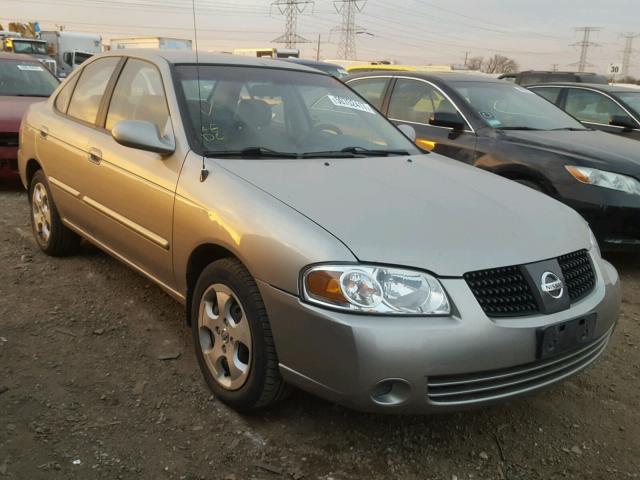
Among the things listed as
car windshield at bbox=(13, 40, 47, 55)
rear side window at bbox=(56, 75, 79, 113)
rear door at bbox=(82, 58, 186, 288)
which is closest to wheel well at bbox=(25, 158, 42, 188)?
rear side window at bbox=(56, 75, 79, 113)

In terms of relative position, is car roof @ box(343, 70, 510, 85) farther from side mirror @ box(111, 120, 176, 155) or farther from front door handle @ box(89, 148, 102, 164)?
side mirror @ box(111, 120, 176, 155)

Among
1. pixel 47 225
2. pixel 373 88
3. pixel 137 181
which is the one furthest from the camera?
pixel 373 88

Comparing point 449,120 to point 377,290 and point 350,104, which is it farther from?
point 377,290

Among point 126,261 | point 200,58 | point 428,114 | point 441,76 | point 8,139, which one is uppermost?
point 200,58

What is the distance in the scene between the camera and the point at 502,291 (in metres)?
2.32

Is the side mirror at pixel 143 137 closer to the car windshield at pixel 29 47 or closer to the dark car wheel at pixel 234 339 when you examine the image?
the dark car wheel at pixel 234 339

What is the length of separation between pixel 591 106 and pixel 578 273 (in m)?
5.91

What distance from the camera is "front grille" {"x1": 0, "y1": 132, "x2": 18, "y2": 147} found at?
6.61m

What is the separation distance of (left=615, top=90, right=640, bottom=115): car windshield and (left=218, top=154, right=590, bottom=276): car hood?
515 centimetres

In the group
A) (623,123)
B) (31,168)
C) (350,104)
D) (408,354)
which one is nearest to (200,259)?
(408,354)

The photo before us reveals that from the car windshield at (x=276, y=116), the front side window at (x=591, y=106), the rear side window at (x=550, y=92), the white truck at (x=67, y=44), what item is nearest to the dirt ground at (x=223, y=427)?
the car windshield at (x=276, y=116)

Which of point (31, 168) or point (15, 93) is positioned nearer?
point (31, 168)

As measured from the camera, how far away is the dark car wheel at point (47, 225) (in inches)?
178

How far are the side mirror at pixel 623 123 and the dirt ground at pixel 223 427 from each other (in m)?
4.31
